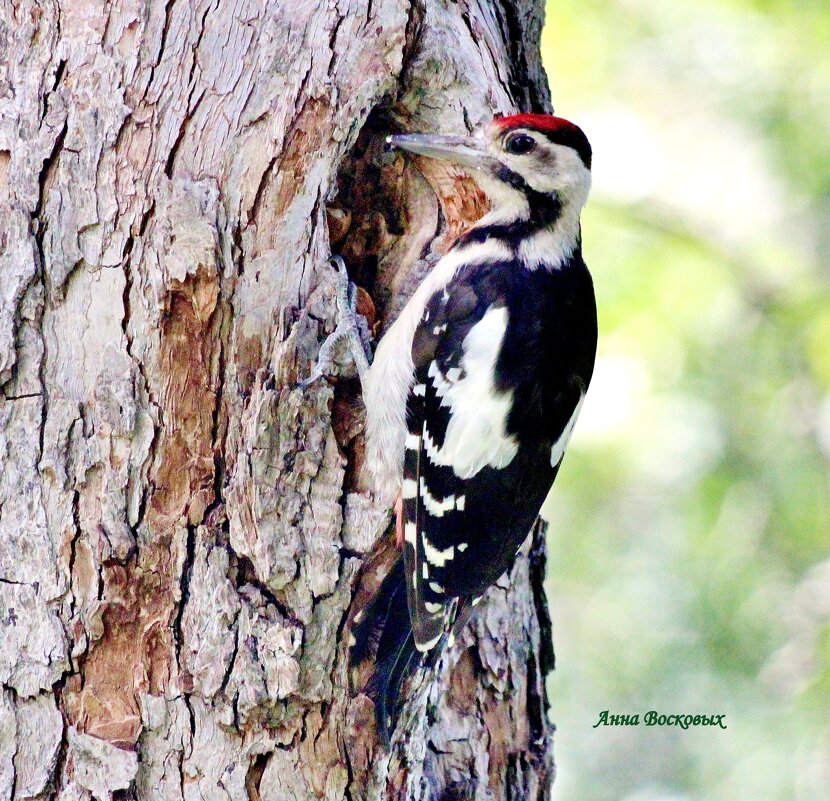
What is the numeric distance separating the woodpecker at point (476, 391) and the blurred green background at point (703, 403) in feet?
5.57

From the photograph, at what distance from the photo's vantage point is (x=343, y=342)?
2389mm

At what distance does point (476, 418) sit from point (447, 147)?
65 centimetres

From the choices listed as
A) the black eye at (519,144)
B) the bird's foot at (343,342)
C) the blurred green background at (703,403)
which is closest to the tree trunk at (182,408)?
the bird's foot at (343,342)

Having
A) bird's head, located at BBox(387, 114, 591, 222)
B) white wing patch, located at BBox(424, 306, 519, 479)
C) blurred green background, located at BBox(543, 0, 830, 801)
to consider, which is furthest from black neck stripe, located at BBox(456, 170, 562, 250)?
blurred green background, located at BBox(543, 0, 830, 801)

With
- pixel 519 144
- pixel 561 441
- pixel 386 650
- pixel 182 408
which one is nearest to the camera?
pixel 182 408

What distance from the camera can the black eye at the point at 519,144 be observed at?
8.42 ft

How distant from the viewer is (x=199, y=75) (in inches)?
91.6

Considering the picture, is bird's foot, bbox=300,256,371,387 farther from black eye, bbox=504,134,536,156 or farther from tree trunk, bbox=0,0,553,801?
black eye, bbox=504,134,536,156

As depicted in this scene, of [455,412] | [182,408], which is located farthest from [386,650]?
[182,408]

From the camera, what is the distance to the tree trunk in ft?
7.22

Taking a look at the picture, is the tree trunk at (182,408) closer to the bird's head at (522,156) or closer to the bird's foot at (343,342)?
the bird's foot at (343,342)

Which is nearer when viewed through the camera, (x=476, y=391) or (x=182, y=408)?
(x=182, y=408)

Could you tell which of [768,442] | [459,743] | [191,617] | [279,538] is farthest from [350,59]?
[768,442]

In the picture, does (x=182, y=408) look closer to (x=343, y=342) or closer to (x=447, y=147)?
(x=343, y=342)
